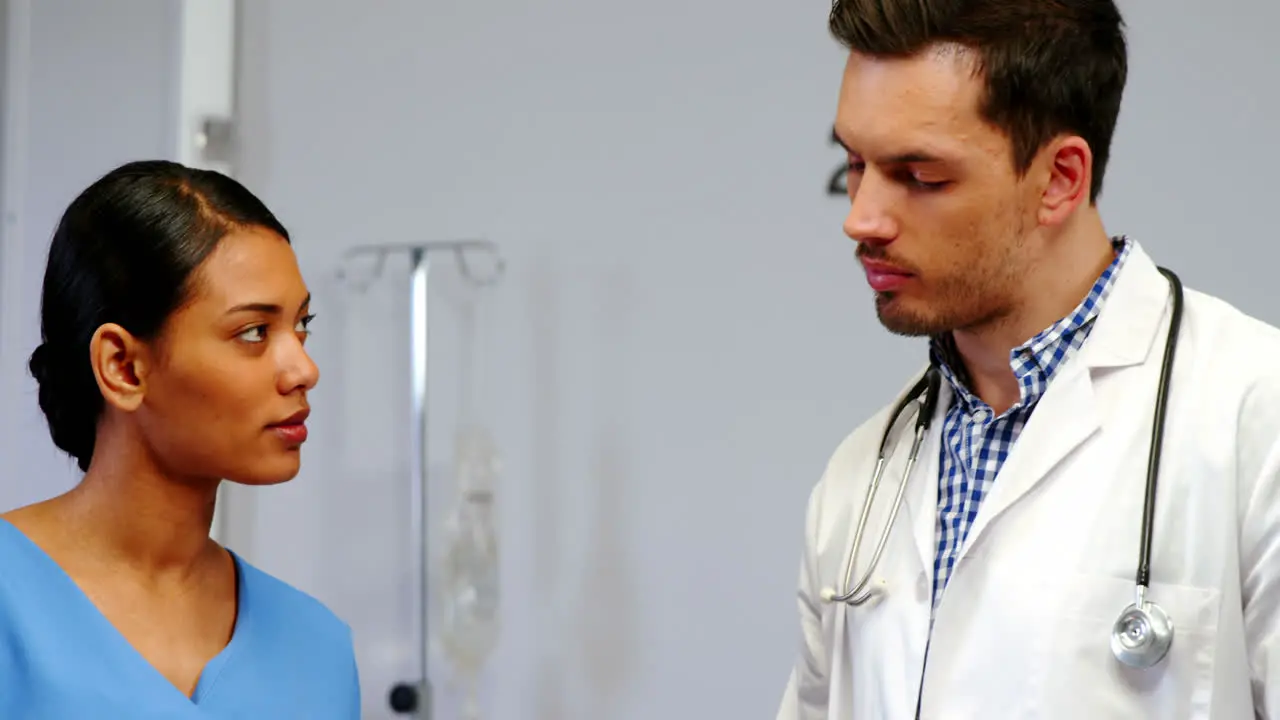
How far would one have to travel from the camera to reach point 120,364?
3.98 feet

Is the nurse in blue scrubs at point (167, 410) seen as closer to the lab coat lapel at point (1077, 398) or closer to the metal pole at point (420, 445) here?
the lab coat lapel at point (1077, 398)

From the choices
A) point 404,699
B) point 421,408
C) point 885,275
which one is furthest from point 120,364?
point 404,699

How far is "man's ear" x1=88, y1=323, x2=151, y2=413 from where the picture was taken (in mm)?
1199

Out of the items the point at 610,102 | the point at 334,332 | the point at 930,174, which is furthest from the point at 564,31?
the point at 930,174

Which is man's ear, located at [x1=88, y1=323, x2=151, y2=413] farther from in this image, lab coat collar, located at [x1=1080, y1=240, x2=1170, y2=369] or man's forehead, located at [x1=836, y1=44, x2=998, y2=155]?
lab coat collar, located at [x1=1080, y1=240, x2=1170, y2=369]

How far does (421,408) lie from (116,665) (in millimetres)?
1327

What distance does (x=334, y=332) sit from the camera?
2.60m

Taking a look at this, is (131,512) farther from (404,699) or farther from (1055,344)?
(404,699)

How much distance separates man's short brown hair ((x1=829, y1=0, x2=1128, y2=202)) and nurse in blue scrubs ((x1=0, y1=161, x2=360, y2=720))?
1.95 feet

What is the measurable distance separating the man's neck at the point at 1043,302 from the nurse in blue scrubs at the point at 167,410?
2.06 feet

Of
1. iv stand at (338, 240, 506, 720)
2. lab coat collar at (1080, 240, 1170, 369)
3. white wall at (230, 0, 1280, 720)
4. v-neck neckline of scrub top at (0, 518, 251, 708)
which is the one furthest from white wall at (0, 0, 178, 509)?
lab coat collar at (1080, 240, 1170, 369)

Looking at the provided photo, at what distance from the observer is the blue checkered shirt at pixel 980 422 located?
4.24 feet

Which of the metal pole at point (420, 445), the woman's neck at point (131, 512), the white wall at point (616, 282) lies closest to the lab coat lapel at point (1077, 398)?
the woman's neck at point (131, 512)

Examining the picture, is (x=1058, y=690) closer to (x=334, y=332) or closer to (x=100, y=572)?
(x=100, y=572)
